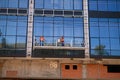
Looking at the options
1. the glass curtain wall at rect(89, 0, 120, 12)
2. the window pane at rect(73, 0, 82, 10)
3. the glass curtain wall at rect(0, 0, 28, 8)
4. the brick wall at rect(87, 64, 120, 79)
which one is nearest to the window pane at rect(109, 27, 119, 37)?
the glass curtain wall at rect(89, 0, 120, 12)

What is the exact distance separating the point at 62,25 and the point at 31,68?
24.2 feet

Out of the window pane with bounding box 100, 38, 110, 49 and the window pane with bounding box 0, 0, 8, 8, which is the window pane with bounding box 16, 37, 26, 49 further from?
the window pane with bounding box 100, 38, 110, 49

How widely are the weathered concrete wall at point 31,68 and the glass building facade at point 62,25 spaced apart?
1.25 meters

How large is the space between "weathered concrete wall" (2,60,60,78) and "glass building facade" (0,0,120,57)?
1252mm

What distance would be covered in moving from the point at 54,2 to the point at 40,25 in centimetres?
392

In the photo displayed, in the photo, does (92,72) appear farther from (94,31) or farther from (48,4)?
(48,4)

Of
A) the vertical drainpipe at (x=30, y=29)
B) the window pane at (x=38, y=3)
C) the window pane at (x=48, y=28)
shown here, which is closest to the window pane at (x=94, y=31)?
the window pane at (x=48, y=28)

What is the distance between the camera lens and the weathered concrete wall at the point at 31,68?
42438 mm

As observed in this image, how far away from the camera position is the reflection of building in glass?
42.9m

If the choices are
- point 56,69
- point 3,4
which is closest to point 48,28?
point 56,69

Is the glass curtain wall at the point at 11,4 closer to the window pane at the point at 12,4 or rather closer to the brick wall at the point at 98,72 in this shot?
the window pane at the point at 12,4

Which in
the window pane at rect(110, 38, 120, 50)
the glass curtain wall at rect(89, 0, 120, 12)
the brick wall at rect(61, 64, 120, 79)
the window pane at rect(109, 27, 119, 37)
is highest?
the glass curtain wall at rect(89, 0, 120, 12)

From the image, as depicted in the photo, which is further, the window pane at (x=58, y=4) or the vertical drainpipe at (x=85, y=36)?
the window pane at (x=58, y=4)

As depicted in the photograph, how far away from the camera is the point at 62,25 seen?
44344 millimetres
